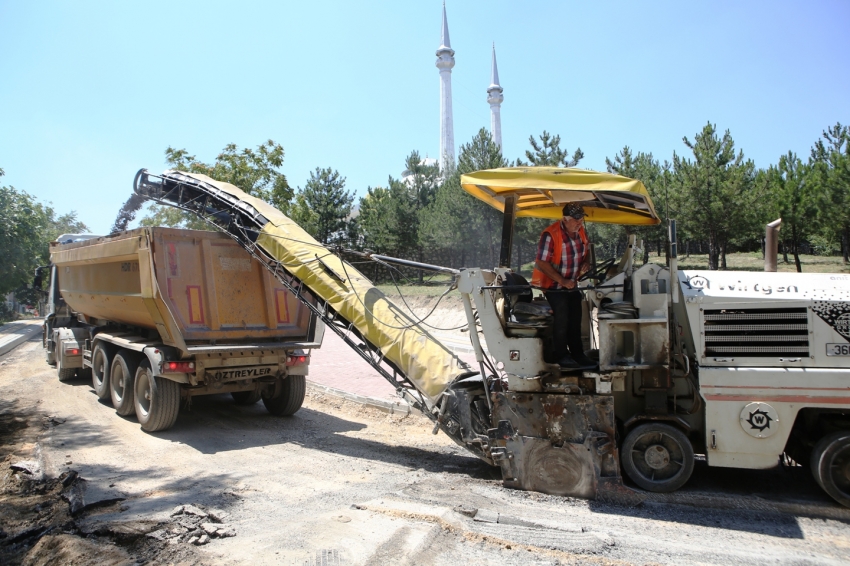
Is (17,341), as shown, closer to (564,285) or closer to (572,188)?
(564,285)

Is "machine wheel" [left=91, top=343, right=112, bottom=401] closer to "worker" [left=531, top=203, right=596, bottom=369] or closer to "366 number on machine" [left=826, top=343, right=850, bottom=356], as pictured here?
"worker" [left=531, top=203, right=596, bottom=369]

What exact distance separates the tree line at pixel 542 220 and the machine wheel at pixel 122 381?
28.7 feet

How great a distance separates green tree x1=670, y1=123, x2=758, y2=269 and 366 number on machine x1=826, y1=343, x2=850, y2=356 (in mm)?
20692

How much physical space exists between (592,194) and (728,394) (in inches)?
80.4

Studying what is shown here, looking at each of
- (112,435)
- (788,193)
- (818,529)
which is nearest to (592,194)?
(818,529)

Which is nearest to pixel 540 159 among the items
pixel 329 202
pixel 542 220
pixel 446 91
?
pixel 542 220

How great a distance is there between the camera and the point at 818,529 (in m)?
4.40

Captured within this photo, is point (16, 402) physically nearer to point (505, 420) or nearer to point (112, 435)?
point (112, 435)

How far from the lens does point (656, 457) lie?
5.17 metres

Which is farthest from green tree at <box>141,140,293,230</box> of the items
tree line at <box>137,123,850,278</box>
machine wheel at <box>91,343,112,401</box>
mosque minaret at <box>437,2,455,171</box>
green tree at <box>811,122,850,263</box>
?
mosque minaret at <box>437,2,455,171</box>

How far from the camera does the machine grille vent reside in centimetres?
483

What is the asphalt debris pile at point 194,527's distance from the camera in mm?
4348

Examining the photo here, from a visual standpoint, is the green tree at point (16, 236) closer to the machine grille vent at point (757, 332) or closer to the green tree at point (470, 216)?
the green tree at point (470, 216)

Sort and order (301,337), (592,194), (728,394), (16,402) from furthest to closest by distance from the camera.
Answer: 1. (16,402)
2. (301,337)
3. (592,194)
4. (728,394)
